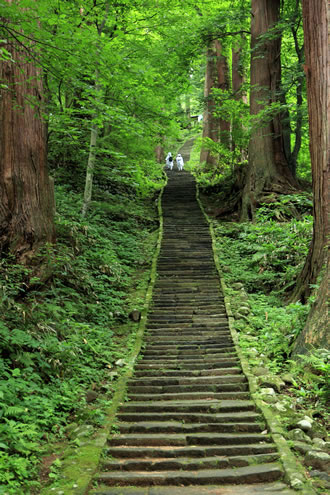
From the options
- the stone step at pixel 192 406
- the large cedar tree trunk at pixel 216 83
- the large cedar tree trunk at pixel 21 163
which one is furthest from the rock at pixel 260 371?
the large cedar tree trunk at pixel 216 83

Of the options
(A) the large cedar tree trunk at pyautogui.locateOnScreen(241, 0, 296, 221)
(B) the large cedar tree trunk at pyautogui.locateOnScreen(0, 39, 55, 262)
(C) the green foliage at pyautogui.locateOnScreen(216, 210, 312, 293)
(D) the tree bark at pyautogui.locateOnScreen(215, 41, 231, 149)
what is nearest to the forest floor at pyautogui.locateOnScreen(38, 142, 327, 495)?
(C) the green foliage at pyautogui.locateOnScreen(216, 210, 312, 293)

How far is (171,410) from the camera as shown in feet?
19.5

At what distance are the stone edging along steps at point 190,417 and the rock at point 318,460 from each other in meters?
0.34

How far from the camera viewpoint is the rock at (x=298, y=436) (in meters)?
4.87

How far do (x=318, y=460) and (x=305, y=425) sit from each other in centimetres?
67

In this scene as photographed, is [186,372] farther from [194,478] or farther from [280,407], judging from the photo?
[194,478]

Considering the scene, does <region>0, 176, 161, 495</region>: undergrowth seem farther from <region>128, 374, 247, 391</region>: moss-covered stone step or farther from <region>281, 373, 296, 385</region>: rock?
<region>281, 373, 296, 385</region>: rock

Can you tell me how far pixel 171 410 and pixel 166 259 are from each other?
6.98m

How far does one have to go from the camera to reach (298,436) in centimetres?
490

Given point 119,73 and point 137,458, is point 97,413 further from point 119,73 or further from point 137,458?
point 119,73

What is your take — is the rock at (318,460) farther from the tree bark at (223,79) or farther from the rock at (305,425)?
the tree bark at (223,79)

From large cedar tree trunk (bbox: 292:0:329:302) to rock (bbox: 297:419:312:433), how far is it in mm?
3167

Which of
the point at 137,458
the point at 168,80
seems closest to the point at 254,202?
the point at 168,80

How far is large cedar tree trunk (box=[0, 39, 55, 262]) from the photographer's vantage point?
7328 mm
